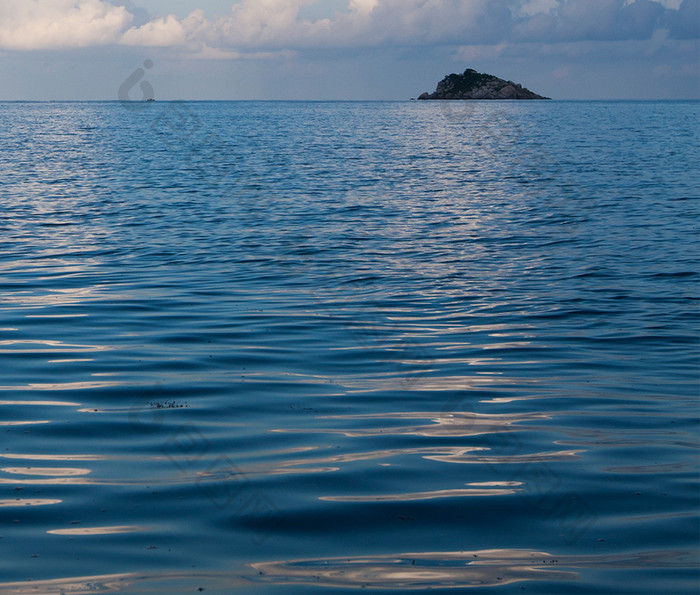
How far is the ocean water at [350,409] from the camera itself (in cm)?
639

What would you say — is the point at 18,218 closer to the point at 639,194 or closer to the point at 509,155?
the point at 639,194

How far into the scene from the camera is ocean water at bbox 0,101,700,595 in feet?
21.0

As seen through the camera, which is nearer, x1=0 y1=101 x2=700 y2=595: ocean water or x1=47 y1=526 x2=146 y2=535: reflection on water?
x1=0 y1=101 x2=700 y2=595: ocean water

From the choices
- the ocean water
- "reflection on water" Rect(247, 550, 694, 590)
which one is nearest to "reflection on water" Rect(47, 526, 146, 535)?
the ocean water

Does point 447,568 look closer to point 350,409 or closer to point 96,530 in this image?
point 96,530

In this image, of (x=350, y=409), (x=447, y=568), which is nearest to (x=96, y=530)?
(x=447, y=568)

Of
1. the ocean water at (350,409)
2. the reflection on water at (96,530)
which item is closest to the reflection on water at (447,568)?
the ocean water at (350,409)

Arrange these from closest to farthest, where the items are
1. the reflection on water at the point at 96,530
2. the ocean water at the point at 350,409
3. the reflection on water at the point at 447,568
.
→ the reflection on water at the point at 447,568
the ocean water at the point at 350,409
the reflection on water at the point at 96,530

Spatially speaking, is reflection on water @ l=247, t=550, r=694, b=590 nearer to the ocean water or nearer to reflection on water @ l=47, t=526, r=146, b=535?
the ocean water

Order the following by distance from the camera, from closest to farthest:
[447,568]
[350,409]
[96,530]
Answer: [447,568]
[96,530]
[350,409]

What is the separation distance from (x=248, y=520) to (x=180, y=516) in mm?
554

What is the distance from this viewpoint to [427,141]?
73875 mm

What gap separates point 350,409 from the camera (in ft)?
32.3

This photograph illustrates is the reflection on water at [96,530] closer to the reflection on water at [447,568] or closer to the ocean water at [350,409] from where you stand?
the ocean water at [350,409]
